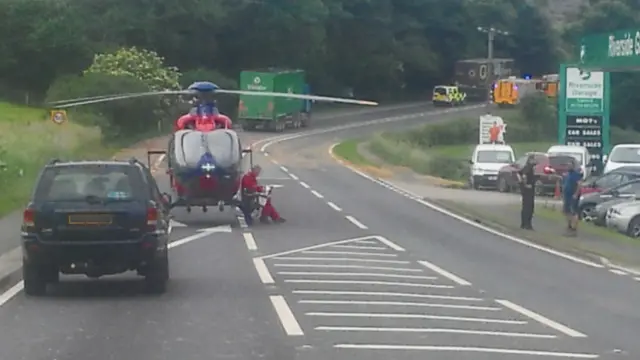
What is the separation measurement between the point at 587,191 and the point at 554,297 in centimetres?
1938

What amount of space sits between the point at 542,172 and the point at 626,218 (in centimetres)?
1433

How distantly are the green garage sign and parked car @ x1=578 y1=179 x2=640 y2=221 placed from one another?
3.04 m

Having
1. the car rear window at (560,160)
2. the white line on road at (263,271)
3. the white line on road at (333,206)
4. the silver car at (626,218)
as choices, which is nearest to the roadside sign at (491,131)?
the car rear window at (560,160)

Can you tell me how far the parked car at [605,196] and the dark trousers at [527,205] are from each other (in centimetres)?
508

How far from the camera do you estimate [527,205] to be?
3012cm

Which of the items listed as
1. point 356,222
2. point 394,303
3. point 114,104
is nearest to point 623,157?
point 356,222

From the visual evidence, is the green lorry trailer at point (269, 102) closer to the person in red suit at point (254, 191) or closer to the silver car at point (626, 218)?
the person in red suit at point (254, 191)

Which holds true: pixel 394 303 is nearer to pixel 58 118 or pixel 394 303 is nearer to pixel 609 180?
pixel 609 180

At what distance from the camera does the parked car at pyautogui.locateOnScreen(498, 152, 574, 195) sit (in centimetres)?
4509

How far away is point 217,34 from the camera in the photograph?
89188mm

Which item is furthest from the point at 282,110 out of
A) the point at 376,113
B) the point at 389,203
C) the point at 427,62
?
the point at 389,203

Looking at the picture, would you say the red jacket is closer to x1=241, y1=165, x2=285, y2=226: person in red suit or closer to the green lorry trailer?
x1=241, y1=165, x2=285, y2=226: person in red suit

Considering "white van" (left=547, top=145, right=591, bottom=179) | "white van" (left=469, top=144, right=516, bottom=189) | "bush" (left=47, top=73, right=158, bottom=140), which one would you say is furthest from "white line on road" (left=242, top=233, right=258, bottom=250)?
"bush" (left=47, top=73, right=158, bottom=140)

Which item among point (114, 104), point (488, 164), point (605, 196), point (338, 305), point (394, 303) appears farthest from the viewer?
point (114, 104)
